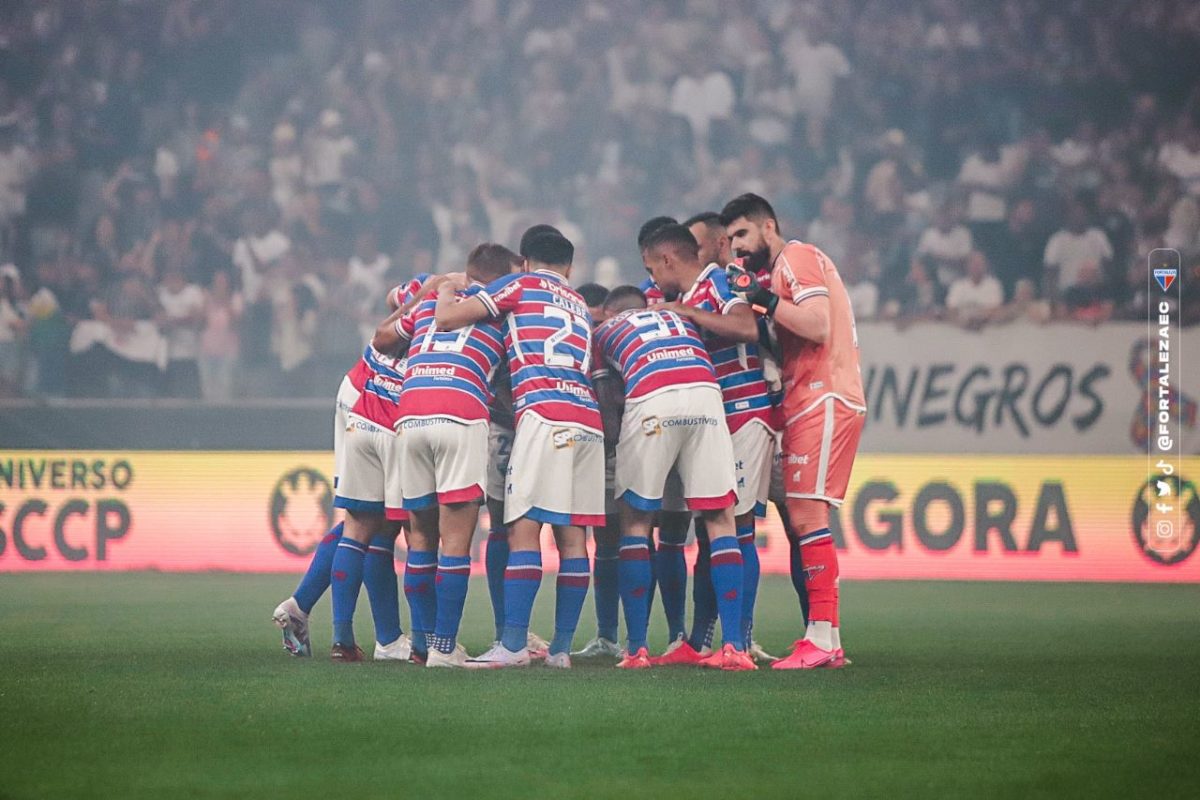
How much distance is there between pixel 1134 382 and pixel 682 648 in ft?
23.8

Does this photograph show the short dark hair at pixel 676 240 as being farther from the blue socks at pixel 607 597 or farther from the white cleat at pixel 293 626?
the white cleat at pixel 293 626

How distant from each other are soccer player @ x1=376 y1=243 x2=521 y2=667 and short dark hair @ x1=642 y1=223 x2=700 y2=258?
0.89 m

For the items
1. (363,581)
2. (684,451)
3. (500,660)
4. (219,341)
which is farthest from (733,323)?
(219,341)

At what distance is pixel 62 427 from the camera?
1302 cm

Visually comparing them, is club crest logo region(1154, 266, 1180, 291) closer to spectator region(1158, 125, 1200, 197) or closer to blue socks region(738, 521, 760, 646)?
spectator region(1158, 125, 1200, 197)

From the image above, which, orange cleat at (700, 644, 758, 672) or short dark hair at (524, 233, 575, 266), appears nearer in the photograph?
orange cleat at (700, 644, 758, 672)

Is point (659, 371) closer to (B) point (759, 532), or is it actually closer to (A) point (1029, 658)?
(A) point (1029, 658)

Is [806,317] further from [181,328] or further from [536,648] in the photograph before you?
[181,328]

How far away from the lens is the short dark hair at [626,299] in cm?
775

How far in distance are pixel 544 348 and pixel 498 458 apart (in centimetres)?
78

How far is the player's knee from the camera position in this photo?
6.88 metres

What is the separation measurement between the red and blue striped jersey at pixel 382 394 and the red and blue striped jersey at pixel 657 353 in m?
1.04

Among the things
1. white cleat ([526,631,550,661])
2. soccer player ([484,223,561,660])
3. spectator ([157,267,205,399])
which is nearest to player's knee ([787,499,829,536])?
soccer player ([484,223,561,660])

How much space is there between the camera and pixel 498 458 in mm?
7312
